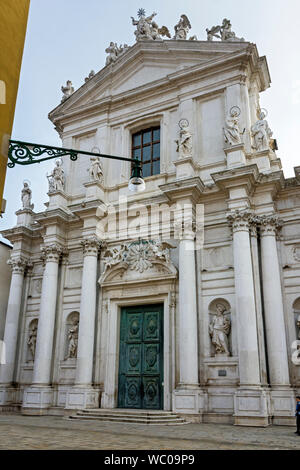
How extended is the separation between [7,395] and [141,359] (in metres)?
5.39

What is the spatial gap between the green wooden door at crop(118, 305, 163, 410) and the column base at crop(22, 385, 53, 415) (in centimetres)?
255

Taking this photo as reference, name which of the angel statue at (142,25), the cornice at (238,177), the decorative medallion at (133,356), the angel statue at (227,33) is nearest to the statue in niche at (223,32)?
the angel statue at (227,33)

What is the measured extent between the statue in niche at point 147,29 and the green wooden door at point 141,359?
38.3 ft

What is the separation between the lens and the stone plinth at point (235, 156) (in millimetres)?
13781

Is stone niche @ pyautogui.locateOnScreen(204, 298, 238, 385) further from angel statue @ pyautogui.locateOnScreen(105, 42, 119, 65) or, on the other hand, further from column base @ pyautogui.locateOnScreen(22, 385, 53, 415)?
angel statue @ pyautogui.locateOnScreen(105, 42, 119, 65)

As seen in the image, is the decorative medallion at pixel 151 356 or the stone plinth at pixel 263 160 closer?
the decorative medallion at pixel 151 356

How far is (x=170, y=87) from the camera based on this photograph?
16875mm

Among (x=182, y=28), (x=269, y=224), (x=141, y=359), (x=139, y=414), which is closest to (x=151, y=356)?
(x=141, y=359)

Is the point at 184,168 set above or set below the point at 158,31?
below

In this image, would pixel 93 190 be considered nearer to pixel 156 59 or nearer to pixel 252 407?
pixel 156 59

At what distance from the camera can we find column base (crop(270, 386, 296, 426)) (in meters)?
11.3

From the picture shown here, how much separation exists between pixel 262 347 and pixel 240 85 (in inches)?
356

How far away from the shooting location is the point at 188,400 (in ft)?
39.5

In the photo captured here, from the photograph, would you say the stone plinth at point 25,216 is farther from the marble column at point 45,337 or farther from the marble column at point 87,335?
the marble column at point 87,335
